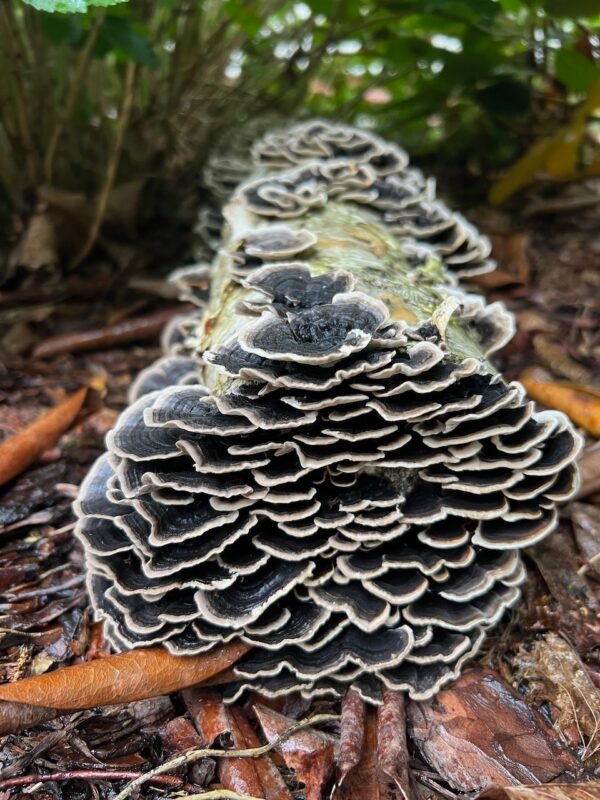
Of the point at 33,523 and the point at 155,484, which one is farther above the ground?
the point at 155,484

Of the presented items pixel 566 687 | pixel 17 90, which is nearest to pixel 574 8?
pixel 17 90

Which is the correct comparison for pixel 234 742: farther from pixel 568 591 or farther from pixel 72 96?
pixel 72 96

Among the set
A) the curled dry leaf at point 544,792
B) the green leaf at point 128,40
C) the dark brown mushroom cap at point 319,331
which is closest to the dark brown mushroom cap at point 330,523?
the dark brown mushroom cap at point 319,331

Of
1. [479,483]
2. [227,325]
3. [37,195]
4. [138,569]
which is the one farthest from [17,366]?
[479,483]

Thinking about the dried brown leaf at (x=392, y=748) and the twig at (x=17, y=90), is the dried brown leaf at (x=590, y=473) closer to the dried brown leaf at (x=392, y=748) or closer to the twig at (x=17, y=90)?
the dried brown leaf at (x=392, y=748)

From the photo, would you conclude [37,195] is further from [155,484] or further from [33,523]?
[155,484]

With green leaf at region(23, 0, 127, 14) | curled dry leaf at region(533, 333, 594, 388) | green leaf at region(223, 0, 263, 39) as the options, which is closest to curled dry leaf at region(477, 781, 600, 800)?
curled dry leaf at region(533, 333, 594, 388)
